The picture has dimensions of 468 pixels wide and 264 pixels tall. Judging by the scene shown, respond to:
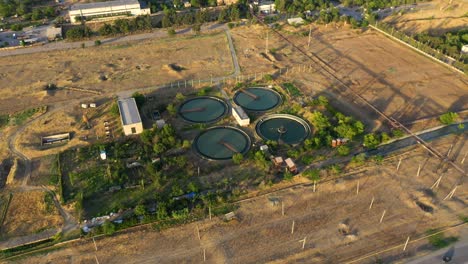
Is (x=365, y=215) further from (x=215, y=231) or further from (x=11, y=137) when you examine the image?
(x=11, y=137)

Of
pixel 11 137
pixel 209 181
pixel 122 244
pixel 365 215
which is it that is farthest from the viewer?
pixel 11 137

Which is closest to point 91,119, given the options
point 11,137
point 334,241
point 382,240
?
point 11,137

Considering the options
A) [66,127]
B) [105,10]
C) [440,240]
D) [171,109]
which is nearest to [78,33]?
[105,10]

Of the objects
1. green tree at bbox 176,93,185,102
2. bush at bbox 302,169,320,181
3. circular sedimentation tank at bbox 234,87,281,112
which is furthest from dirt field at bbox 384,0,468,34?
green tree at bbox 176,93,185,102

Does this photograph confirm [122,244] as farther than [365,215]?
No

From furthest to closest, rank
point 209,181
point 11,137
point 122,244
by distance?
point 11,137, point 209,181, point 122,244
